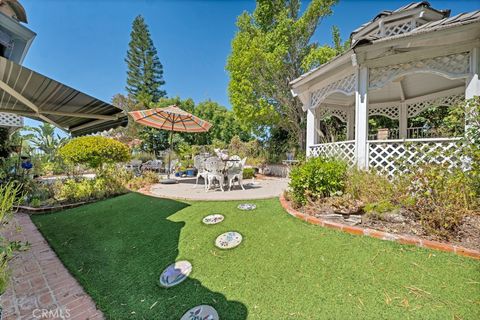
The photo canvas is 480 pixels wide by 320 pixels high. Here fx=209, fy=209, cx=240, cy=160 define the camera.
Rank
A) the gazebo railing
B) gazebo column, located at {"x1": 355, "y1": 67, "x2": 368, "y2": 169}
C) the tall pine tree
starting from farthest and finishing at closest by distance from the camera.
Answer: the tall pine tree, gazebo column, located at {"x1": 355, "y1": 67, "x2": 368, "y2": 169}, the gazebo railing

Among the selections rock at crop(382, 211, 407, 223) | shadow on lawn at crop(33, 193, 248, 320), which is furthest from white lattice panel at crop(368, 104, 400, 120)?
shadow on lawn at crop(33, 193, 248, 320)

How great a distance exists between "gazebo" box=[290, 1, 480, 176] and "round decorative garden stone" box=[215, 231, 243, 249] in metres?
3.22

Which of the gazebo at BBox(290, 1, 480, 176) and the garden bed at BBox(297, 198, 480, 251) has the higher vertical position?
the gazebo at BBox(290, 1, 480, 176)

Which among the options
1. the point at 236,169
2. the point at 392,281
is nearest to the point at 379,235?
the point at 392,281

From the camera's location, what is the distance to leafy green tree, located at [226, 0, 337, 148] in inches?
444

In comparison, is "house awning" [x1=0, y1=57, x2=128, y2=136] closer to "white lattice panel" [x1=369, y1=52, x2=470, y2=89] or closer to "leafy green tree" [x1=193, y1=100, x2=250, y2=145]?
"white lattice panel" [x1=369, y1=52, x2=470, y2=89]

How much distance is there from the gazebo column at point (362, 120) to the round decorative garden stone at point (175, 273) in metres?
4.23

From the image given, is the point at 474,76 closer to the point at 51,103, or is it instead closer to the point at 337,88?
the point at 337,88

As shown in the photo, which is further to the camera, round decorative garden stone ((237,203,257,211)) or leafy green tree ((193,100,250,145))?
leafy green tree ((193,100,250,145))

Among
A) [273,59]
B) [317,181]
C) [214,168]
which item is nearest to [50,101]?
[214,168]

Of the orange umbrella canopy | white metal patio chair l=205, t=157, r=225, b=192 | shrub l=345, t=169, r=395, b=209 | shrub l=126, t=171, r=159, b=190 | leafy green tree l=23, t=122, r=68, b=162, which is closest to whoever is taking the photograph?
shrub l=345, t=169, r=395, b=209

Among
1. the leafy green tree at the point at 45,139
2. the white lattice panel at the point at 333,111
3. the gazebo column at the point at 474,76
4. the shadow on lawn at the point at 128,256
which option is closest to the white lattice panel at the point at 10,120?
the leafy green tree at the point at 45,139

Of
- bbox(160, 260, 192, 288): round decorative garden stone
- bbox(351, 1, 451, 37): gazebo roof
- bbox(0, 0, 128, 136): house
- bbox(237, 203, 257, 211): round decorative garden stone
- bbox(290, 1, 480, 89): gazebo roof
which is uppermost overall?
bbox(351, 1, 451, 37): gazebo roof

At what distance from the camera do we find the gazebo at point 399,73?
391cm
